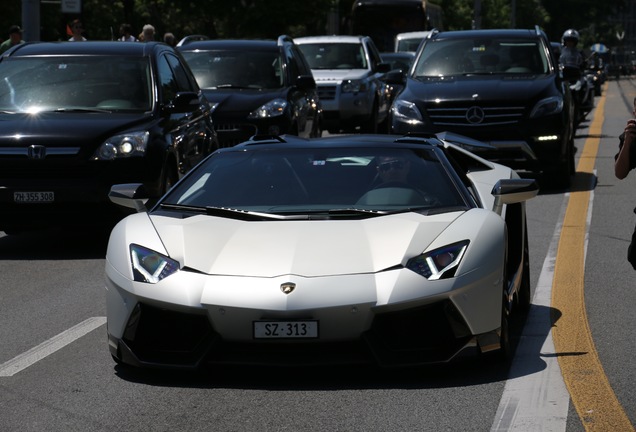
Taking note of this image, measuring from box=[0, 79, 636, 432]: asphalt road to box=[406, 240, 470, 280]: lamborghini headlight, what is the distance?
0.49m

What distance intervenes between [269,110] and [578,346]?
34.7ft

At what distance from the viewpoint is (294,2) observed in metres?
53.4

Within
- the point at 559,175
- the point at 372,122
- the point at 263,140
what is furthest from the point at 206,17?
the point at 263,140

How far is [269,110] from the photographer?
18.0 metres

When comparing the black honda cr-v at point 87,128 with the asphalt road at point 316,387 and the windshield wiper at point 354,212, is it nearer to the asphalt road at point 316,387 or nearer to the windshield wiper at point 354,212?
the asphalt road at point 316,387

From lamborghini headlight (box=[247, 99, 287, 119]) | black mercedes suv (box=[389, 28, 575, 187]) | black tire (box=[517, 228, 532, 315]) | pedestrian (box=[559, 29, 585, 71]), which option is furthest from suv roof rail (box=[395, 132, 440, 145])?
pedestrian (box=[559, 29, 585, 71])

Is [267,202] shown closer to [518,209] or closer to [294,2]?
[518,209]

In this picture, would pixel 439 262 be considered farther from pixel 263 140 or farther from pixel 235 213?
pixel 263 140

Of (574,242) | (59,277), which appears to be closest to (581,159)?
(574,242)

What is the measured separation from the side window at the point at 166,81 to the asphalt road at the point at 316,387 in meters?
3.92

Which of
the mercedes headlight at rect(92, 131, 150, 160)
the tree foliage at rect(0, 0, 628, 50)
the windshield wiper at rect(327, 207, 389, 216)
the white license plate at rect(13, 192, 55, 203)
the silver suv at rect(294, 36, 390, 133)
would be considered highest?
the windshield wiper at rect(327, 207, 389, 216)

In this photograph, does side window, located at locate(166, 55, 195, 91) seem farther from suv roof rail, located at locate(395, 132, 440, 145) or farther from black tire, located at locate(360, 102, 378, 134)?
black tire, located at locate(360, 102, 378, 134)

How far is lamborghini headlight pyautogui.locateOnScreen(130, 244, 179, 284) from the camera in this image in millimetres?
6973

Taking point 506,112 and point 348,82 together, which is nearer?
point 506,112
